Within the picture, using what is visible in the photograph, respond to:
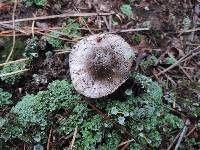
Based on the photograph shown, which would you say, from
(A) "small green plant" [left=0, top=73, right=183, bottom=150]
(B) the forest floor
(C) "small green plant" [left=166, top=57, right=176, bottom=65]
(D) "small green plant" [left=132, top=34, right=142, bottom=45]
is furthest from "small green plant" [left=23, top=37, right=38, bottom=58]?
(C) "small green plant" [left=166, top=57, right=176, bottom=65]

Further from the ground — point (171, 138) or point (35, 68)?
point (35, 68)

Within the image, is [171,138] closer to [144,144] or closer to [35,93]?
[144,144]

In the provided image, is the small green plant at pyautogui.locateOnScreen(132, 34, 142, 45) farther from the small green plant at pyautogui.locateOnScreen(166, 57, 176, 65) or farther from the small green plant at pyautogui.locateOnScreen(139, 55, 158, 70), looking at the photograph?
the small green plant at pyautogui.locateOnScreen(166, 57, 176, 65)

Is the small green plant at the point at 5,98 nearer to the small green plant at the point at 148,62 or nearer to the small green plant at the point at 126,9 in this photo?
the small green plant at the point at 148,62

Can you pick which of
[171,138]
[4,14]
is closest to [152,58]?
[171,138]

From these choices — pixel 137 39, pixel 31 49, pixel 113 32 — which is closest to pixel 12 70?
pixel 31 49

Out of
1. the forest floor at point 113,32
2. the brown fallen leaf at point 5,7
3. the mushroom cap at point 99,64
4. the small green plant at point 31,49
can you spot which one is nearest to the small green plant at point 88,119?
the forest floor at point 113,32

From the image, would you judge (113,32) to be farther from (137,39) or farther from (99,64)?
(99,64)

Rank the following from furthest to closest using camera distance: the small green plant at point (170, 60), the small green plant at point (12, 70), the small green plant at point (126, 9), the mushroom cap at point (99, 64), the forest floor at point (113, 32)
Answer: the small green plant at point (126, 9)
the small green plant at point (170, 60)
the small green plant at point (12, 70)
the forest floor at point (113, 32)
the mushroom cap at point (99, 64)
